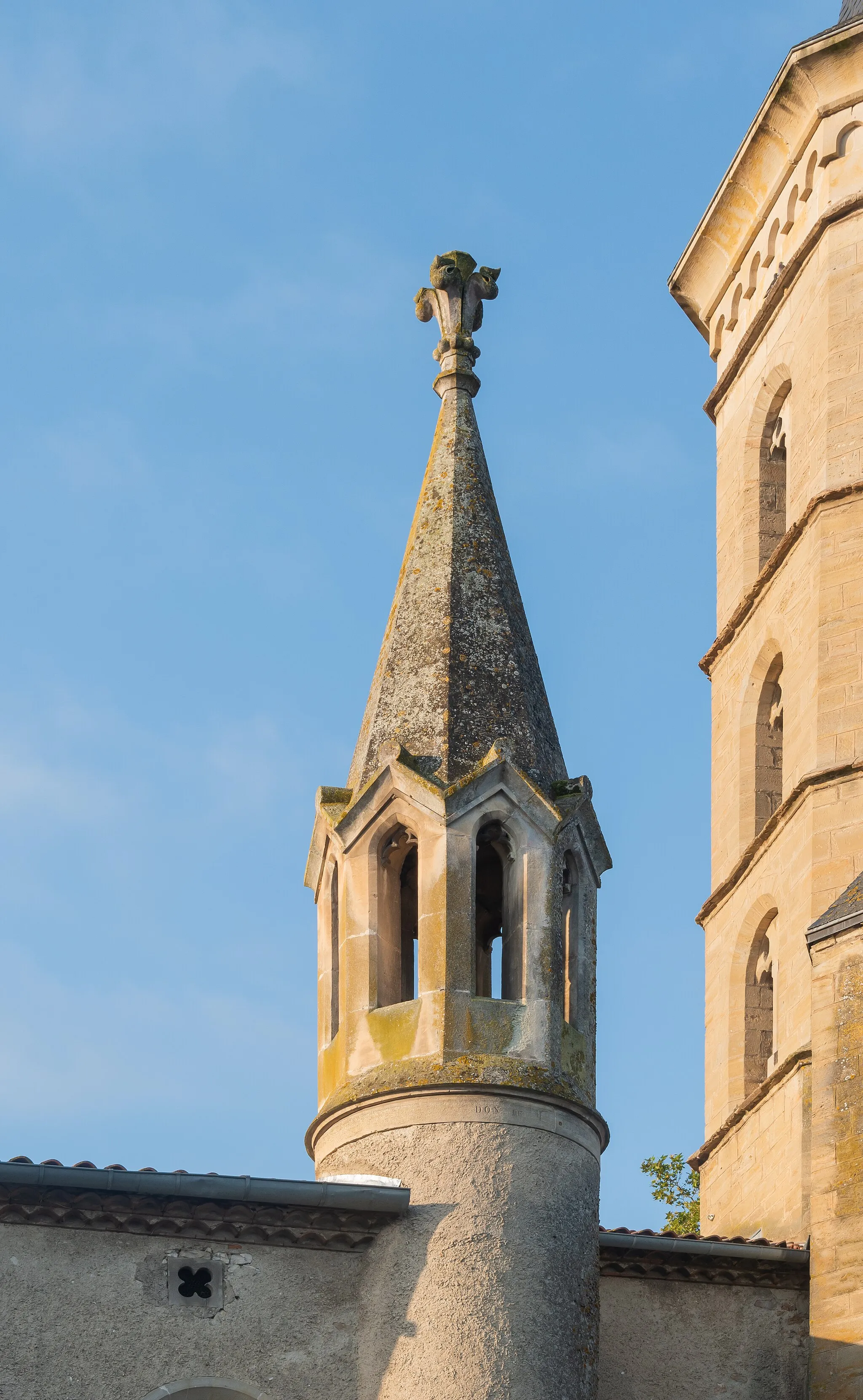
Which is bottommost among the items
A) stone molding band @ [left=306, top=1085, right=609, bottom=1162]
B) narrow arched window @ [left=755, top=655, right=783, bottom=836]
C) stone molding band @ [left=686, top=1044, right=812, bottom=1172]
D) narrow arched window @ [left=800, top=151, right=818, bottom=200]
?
stone molding band @ [left=306, top=1085, right=609, bottom=1162]

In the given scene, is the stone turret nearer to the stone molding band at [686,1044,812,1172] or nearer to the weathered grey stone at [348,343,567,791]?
the weathered grey stone at [348,343,567,791]

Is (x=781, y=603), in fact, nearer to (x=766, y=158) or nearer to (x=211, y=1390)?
(x=766, y=158)

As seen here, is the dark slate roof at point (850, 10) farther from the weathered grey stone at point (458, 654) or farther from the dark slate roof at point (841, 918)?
the dark slate roof at point (841, 918)

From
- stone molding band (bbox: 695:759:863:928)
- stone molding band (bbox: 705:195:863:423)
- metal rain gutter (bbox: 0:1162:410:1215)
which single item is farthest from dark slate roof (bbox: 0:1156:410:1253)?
stone molding band (bbox: 705:195:863:423)

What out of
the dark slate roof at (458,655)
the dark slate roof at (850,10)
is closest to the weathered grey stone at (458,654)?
the dark slate roof at (458,655)

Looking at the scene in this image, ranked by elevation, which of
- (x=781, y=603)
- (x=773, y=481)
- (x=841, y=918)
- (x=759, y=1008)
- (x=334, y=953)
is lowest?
(x=334, y=953)

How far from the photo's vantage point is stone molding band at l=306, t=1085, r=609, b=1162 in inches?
680

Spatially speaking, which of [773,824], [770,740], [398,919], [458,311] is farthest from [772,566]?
[398,919]

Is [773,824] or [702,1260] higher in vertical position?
[773,824]

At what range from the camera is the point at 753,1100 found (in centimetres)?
2344

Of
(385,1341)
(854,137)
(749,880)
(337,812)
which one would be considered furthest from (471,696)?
(854,137)

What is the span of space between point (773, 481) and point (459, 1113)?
11.7m

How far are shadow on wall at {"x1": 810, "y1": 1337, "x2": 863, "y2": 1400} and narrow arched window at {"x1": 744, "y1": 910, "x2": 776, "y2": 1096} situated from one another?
6.44 m

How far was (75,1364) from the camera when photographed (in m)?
16.5
